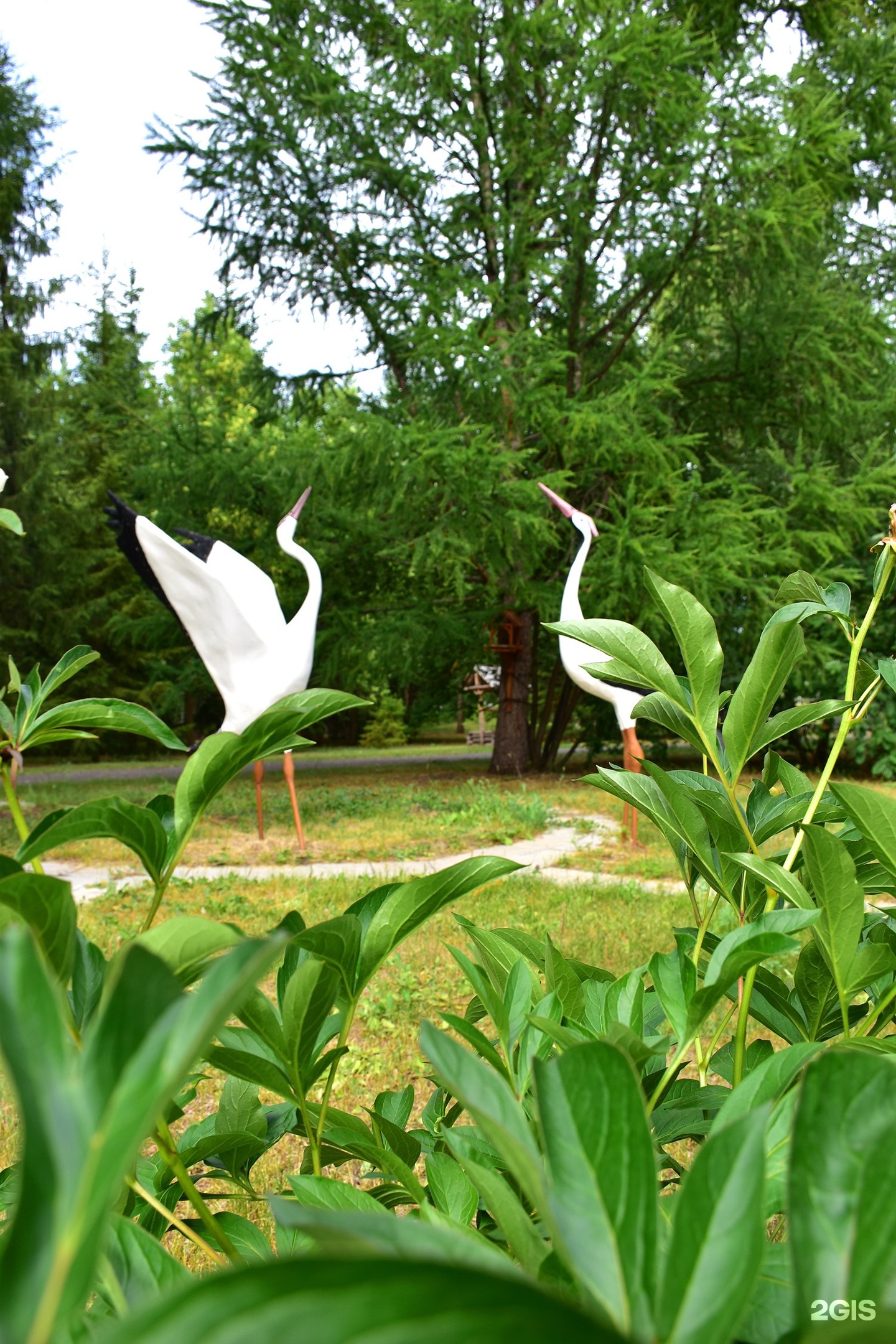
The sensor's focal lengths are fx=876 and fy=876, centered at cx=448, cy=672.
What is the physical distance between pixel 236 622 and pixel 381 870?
1.66 m

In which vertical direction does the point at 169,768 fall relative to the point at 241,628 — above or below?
below

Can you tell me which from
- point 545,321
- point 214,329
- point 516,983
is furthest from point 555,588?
point 516,983

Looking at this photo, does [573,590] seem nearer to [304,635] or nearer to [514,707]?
[304,635]

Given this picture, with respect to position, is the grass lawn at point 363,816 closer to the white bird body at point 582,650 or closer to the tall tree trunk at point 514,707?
the tall tree trunk at point 514,707

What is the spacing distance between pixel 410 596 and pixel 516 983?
8.96 metres

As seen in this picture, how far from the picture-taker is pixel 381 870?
174 inches

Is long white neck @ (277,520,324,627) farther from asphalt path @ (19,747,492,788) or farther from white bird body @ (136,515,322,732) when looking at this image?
asphalt path @ (19,747,492,788)

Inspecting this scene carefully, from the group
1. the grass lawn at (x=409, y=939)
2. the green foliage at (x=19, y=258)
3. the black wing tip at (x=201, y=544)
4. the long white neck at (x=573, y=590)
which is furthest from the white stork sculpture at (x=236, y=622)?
the green foliage at (x=19, y=258)

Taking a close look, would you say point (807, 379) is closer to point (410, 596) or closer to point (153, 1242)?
point (410, 596)

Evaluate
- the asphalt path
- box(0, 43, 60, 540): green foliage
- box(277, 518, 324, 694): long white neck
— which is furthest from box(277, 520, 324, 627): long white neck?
box(0, 43, 60, 540): green foliage

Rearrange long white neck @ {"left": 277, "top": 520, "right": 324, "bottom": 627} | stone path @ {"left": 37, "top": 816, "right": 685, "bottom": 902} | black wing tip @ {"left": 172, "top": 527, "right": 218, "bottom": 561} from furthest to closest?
1. black wing tip @ {"left": 172, "top": 527, "right": 218, "bottom": 561}
2. long white neck @ {"left": 277, "top": 520, "right": 324, "bottom": 627}
3. stone path @ {"left": 37, "top": 816, "right": 685, "bottom": 902}

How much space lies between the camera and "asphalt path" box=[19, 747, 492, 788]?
11.4m

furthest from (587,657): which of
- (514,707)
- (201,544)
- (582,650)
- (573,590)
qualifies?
(514,707)

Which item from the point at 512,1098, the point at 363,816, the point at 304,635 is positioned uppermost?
the point at 304,635
